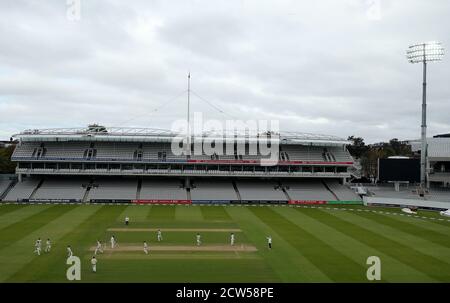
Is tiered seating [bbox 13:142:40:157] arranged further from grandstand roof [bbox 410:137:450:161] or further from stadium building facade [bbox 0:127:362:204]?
grandstand roof [bbox 410:137:450:161]

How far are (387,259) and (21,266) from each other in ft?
67.4

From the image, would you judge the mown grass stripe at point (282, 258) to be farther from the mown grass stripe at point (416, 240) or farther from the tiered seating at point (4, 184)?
the tiered seating at point (4, 184)

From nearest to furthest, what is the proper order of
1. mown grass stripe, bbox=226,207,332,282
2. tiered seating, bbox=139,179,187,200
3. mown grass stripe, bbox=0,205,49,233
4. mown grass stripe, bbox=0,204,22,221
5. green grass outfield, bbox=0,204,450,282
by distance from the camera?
mown grass stripe, bbox=226,207,332,282 < green grass outfield, bbox=0,204,450,282 < mown grass stripe, bbox=0,205,49,233 < mown grass stripe, bbox=0,204,22,221 < tiered seating, bbox=139,179,187,200

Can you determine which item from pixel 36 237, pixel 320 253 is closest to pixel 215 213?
pixel 36 237

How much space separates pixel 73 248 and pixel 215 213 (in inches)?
792

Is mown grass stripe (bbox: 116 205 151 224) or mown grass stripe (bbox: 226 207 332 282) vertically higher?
mown grass stripe (bbox: 116 205 151 224)

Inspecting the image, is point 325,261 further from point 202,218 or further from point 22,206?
point 22,206

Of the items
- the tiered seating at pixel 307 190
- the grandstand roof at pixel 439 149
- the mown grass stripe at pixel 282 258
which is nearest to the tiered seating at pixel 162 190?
the tiered seating at pixel 307 190

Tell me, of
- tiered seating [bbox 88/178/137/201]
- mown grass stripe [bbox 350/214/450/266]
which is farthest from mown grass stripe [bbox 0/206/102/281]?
mown grass stripe [bbox 350/214/450/266]

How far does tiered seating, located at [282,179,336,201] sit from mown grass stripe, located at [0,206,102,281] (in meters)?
26.1

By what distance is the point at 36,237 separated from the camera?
31812 millimetres

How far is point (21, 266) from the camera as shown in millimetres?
23594

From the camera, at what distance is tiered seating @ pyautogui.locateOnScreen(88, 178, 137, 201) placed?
55.2m

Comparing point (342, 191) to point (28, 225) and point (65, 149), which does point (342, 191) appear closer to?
point (65, 149)
